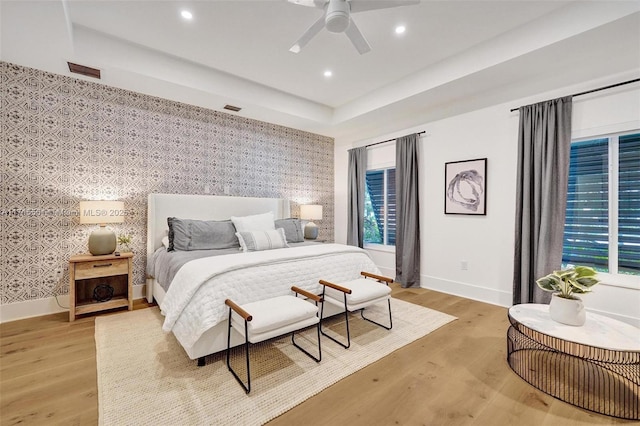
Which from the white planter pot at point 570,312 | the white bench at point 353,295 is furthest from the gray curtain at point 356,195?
the white planter pot at point 570,312

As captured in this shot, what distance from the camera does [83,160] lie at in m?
3.29

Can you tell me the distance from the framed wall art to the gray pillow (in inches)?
123

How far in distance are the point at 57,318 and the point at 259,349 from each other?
242 cm

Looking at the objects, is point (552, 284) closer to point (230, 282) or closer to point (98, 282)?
point (230, 282)

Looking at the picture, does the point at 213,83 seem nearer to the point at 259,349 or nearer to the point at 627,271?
the point at 259,349

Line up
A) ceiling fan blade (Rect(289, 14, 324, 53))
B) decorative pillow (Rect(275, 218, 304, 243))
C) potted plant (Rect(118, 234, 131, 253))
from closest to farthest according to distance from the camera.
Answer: ceiling fan blade (Rect(289, 14, 324, 53)), potted plant (Rect(118, 234, 131, 253)), decorative pillow (Rect(275, 218, 304, 243))

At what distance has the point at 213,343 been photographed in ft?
7.02

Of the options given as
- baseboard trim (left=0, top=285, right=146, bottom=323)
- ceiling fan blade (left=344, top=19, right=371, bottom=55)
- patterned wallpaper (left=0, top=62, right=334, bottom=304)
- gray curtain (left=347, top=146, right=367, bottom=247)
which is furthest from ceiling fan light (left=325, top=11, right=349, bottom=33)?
baseboard trim (left=0, top=285, right=146, bottom=323)

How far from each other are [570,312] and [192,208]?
4179 mm

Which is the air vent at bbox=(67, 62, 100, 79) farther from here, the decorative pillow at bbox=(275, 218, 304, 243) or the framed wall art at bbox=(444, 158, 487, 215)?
the framed wall art at bbox=(444, 158, 487, 215)

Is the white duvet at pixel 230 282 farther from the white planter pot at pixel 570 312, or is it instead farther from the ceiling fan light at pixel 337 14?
the ceiling fan light at pixel 337 14

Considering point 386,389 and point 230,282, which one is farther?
point 230,282

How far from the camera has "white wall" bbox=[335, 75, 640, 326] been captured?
9.05 ft

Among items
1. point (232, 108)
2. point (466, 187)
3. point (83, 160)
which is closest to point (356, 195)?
point (466, 187)
